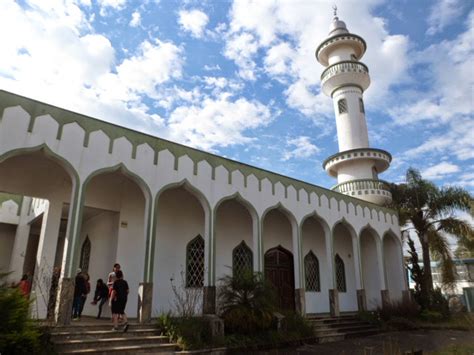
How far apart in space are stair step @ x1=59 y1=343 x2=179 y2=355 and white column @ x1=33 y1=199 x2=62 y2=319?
3392mm

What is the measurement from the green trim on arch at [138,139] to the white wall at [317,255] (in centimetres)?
194

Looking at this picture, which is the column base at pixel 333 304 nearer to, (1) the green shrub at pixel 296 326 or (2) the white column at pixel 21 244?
(1) the green shrub at pixel 296 326

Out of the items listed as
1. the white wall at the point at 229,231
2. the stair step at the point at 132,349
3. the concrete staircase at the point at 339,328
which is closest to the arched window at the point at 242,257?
the white wall at the point at 229,231

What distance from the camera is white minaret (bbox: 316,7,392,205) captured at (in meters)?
18.1

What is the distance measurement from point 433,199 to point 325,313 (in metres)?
7.86

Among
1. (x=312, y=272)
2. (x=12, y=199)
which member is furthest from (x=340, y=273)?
(x=12, y=199)

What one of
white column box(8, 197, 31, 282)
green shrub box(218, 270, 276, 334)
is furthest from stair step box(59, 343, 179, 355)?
white column box(8, 197, 31, 282)

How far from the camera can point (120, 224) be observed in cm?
1122

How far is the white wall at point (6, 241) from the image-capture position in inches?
603

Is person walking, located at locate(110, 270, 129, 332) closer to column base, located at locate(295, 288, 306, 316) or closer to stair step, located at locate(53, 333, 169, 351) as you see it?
stair step, located at locate(53, 333, 169, 351)

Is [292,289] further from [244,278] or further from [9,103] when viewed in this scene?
[9,103]

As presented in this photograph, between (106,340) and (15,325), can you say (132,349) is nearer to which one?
(106,340)

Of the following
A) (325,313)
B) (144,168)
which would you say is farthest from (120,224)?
(325,313)

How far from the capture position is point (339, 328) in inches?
466
